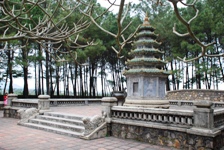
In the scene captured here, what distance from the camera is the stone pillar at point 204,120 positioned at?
511 centimetres

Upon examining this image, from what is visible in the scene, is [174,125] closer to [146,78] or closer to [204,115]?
[204,115]

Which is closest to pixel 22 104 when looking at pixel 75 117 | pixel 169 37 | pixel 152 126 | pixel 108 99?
pixel 75 117

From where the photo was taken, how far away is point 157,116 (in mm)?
6340

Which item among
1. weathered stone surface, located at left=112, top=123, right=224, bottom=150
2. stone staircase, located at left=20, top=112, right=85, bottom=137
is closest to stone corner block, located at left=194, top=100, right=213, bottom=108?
weathered stone surface, located at left=112, top=123, right=224, bottom=150

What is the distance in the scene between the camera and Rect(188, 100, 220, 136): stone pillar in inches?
201

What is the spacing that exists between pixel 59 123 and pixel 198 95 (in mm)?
13634

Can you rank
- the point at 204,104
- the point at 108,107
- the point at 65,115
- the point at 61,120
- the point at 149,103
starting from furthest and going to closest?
the point at 149,103 → the point at 65,115 → the point at 61,120 → the point at 108,107 → the point at 204,104

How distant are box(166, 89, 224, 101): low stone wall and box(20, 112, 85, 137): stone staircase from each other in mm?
13141

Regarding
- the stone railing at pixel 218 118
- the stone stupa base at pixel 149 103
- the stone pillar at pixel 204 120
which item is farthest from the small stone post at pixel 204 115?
the stone stupa base at pixel 149 103

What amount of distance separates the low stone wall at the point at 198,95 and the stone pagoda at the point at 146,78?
8.17 m

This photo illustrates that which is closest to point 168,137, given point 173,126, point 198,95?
point 173,126

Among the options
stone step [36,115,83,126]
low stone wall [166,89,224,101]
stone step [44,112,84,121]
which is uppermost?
low stone wall [166,89,224,101]

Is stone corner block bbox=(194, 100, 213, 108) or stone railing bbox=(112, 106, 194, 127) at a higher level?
stone corner block bbox=(194, 100, 213, 108)

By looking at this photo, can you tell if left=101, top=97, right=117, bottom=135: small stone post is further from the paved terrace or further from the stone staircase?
the stone staircase
